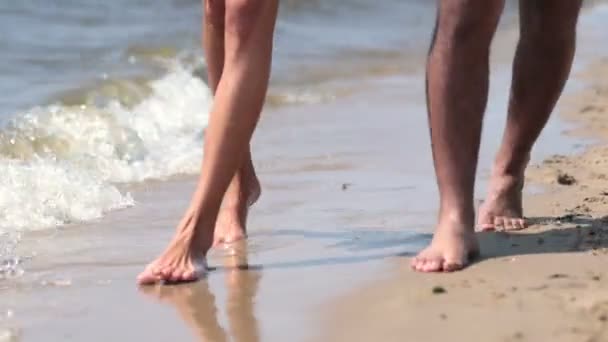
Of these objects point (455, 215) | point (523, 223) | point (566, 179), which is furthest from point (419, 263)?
point (566, 179)

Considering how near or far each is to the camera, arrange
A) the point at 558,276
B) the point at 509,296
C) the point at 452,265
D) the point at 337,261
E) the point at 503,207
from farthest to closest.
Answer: the point at 503,207, the point at 337,261, the point at 452,265, the point at 558,276, the point at 509,296

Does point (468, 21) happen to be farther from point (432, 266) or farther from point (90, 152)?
point (90, 152)

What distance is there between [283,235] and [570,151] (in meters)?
1.81

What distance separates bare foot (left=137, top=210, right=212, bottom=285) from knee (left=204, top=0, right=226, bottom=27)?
565mm

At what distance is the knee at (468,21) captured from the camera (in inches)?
121

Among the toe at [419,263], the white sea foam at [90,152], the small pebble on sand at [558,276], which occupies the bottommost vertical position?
the white sea foam at [90,152]

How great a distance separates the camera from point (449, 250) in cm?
306

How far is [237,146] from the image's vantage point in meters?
3.23

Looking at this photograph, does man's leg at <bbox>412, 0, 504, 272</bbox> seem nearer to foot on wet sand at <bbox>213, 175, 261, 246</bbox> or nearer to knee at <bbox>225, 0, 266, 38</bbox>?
knee at <bbox>225, 0, 266, 38</bbox>

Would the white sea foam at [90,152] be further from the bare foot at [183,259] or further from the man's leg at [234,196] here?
the bare foot at [183,259]

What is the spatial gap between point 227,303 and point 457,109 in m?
0.74

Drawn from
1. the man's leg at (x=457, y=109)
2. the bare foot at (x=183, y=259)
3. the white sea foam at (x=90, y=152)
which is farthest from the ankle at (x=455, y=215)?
the white sea foam at (x=90, y=152)

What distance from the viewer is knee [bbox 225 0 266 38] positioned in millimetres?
3160

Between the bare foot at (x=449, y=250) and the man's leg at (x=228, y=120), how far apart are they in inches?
21.3
